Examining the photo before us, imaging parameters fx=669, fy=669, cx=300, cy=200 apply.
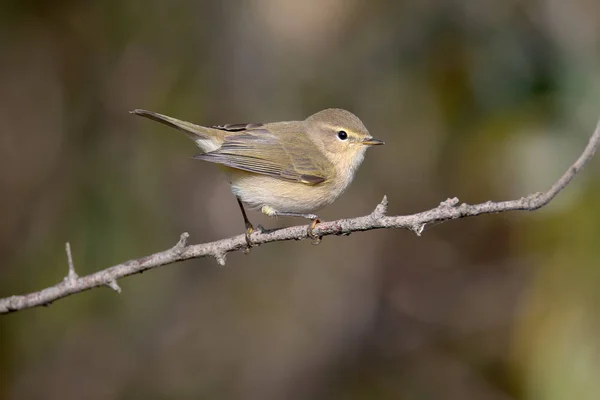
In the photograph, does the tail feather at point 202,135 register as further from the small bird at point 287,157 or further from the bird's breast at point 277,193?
the bird's breast at point 277,193

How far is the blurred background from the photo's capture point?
5.22m

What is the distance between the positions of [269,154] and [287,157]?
13cm

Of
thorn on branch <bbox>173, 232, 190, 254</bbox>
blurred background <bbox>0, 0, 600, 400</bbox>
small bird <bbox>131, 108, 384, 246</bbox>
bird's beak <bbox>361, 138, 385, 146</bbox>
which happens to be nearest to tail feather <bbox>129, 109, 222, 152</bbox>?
small bird <bbox>131, 108, 384, 246</bbox>

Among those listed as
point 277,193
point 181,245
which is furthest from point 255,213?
point 181,245

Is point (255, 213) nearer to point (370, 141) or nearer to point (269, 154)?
point (269, 154)

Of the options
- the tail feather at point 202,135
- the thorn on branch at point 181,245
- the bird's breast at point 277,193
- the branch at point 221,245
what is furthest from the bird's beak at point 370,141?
the thorn on branch at point 181,245

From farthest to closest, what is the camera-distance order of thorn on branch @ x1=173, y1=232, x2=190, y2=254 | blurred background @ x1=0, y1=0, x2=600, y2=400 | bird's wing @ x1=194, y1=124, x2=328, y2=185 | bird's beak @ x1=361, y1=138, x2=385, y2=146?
→ blurred background @ x1=0, y1=0, x2=600, y2=400, bird's beak @ x1=361, y1=138, x2=385, y2=146, bird's wing @ x1=194, y1=124, x2=328, y2=185, thorn on branch @ x1=173, y1=232, x2=190, y2=254

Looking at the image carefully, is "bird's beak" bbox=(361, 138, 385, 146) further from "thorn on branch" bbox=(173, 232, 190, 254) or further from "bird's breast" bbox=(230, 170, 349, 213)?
"thorn on branch" bbox=(173, 232, 190, 254)

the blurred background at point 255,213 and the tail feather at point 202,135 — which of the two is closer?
the tail feather at point 202,135

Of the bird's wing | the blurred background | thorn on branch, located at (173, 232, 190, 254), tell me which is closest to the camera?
thorn on branch, located at (173, 232, 190, 254)

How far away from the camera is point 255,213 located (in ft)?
20.9

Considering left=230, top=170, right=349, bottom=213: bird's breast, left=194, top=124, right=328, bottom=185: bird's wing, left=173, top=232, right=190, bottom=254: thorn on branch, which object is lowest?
left=173, top=232, right=190, bottom=254: thorn on branch

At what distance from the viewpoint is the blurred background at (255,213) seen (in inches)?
205

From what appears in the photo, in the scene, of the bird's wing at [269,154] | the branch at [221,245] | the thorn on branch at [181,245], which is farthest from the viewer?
the bird's wing at [269,154]
